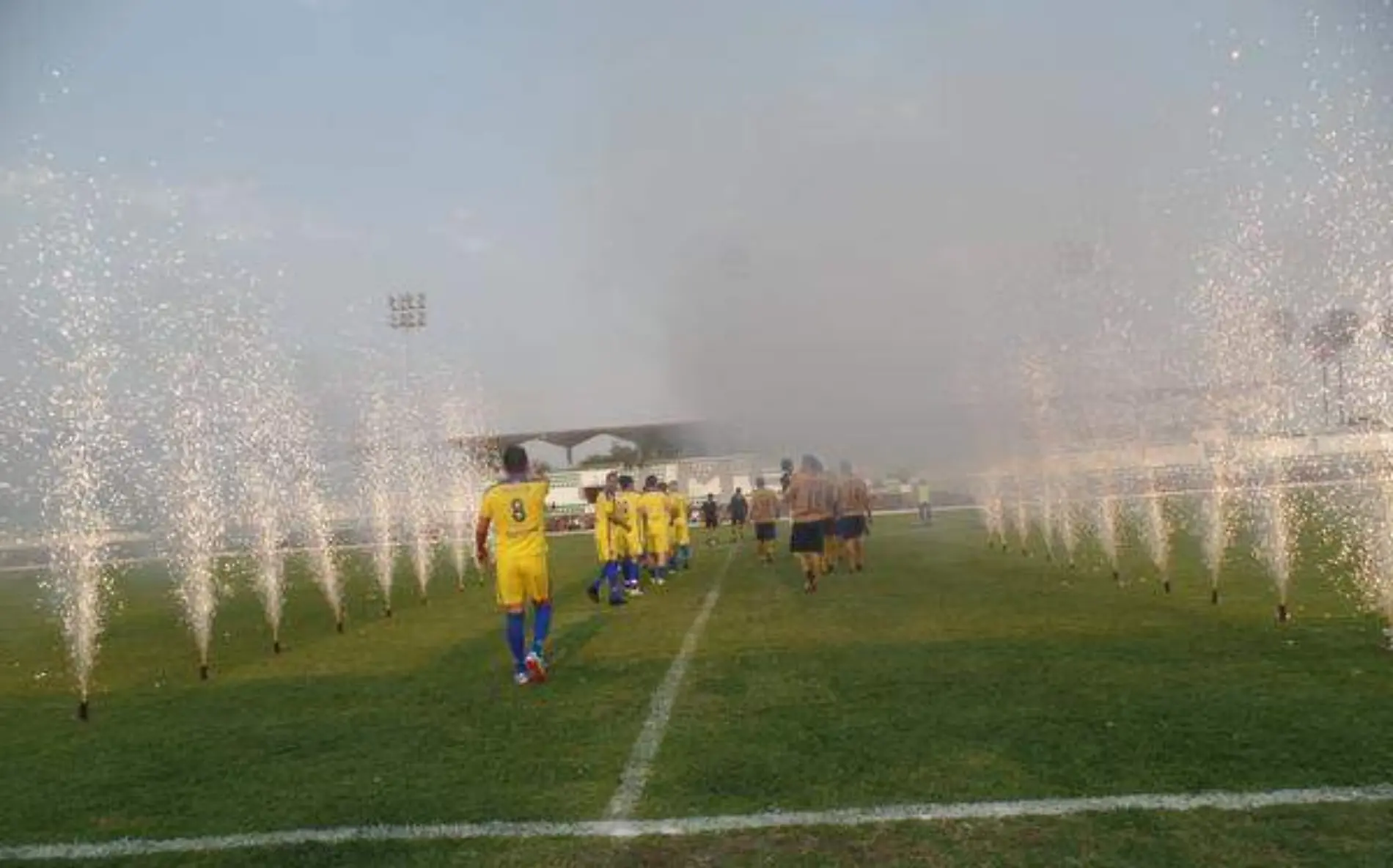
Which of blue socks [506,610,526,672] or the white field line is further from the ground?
blue socks [506,610,526,672]

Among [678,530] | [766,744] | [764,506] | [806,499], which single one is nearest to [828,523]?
[806,499]

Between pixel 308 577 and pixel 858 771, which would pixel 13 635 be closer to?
pixel 308 577

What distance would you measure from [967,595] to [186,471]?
9.66 m

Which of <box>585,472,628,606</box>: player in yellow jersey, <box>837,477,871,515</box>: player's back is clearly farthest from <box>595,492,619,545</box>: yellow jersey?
<box>837,477,871,515</box>: player's back

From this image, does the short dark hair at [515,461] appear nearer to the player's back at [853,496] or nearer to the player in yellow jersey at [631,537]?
the player in yellow jersey at [631,537]

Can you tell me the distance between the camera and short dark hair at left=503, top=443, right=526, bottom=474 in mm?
8820

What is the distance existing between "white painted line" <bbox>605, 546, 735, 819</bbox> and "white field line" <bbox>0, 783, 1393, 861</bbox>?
262mm

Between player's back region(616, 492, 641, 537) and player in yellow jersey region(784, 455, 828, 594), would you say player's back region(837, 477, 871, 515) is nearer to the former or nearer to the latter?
player in yellow jersey region(784, 455, 828, 594)

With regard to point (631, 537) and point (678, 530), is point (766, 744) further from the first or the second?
point (678, 530)

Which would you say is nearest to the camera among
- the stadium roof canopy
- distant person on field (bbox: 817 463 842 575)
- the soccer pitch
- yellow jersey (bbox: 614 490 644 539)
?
the soccer pitch

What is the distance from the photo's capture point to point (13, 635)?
16.5m

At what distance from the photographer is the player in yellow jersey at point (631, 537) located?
1567 centimetres

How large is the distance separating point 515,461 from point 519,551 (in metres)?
0.78

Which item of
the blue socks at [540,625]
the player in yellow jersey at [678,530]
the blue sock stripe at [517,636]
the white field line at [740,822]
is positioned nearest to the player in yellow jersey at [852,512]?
the player in yellow jersey at [678,530]
